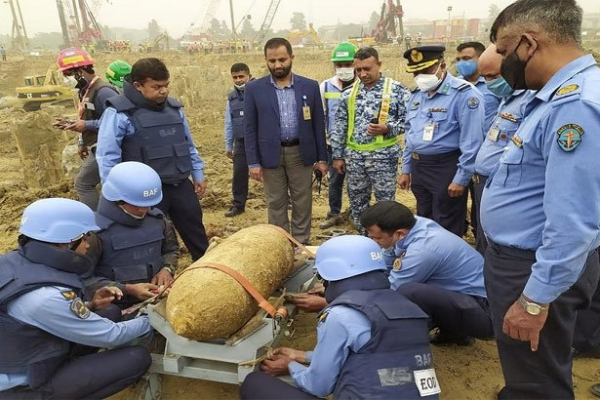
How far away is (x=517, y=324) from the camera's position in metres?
1.97

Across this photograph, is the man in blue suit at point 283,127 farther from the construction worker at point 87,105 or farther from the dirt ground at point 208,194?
the construction worker at point 87,105

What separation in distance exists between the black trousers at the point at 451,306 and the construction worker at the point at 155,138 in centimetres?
225

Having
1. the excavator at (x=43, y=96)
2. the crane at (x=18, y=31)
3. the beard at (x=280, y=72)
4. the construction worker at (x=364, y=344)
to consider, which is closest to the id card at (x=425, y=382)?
the construction worker at (x=364, y=344)

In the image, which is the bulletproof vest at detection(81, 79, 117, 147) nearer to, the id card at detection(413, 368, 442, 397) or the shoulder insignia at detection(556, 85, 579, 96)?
the id card at detection(413, 368, 442, 397)

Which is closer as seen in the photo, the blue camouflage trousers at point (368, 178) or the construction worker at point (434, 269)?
the construction worker at point (434, 269)

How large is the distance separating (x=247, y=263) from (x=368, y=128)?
7.50 feet

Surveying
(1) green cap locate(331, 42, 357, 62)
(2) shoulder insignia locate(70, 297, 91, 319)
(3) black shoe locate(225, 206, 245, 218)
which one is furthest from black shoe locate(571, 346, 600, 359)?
(3) black shoe locate(225, 206, 245, 218)

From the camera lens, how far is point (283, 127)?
181 inches

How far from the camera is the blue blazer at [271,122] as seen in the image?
4484 mm

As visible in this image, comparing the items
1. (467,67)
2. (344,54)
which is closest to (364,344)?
(467,67)

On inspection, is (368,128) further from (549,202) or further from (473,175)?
(549,202)

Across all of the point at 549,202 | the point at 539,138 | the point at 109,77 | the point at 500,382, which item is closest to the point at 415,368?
the point at 549,202

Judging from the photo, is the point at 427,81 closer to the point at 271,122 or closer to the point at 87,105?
the point at 271,122

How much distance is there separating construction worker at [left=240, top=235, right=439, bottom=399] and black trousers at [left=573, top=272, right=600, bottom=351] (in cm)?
152
